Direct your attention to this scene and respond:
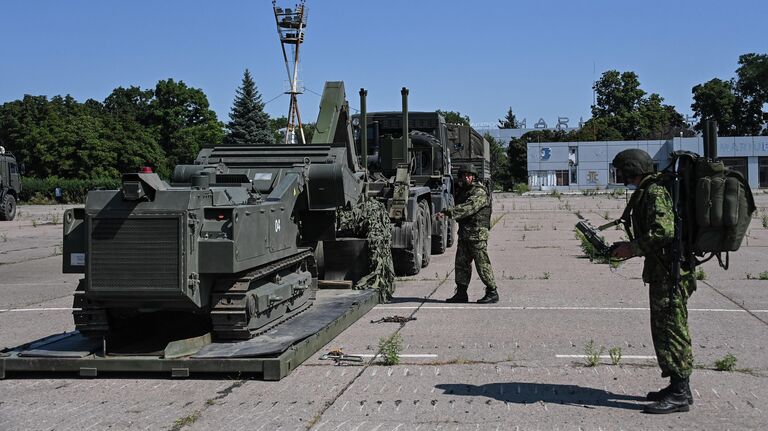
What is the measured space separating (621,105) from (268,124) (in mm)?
61499

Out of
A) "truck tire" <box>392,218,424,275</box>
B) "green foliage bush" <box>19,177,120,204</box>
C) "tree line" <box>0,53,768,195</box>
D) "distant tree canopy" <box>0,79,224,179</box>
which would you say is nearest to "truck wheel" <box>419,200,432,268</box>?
"truck tire" <box>392,218,424,275</box>

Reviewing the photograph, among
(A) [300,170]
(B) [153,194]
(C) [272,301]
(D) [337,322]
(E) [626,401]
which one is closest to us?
(E) [626,401]

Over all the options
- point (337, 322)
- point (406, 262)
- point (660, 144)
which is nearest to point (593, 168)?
point (660, 144)

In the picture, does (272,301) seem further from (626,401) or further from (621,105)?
(621,105)

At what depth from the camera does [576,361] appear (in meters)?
8.38

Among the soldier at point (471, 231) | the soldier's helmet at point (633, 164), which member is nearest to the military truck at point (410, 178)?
the soldier at point (471, 231)

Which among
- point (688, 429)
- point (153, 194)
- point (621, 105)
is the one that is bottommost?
point (688, 429)

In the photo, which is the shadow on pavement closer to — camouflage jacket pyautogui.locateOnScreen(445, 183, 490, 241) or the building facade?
camouflage jacket pyautogui.locateOnScreen(445, 183, 490, 241)

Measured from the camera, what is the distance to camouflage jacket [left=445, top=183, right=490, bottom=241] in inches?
468

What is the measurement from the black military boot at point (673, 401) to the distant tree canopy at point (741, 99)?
10331 centimetres

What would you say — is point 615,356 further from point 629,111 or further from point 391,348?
point 629,111

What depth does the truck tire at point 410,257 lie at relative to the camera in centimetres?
1569

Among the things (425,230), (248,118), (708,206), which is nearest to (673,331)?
(708,206)

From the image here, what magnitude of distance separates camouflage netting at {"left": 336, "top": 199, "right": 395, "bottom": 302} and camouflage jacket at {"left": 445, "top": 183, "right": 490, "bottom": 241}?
4.32 ft
